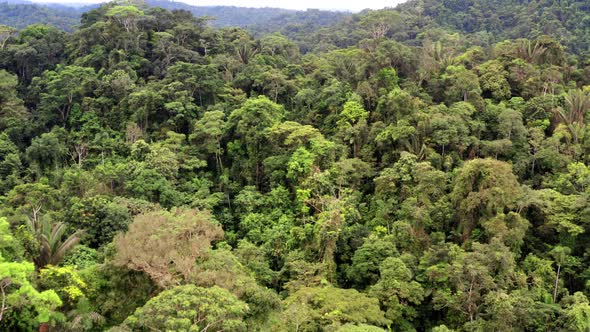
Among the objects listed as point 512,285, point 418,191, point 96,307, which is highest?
point 418,191

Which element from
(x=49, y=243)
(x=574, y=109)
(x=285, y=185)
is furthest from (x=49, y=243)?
(x=574, y=109)

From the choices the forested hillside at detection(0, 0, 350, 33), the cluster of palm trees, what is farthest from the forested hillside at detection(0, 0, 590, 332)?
the forested hillside at detection(0, 0, 350, 33)

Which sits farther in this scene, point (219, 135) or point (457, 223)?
point (219, 135)

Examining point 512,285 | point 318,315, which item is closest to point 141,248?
point 318,315

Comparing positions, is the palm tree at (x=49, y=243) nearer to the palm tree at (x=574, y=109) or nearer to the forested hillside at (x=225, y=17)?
the palm tree at (x=574, y=109)

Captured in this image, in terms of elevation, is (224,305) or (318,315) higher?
(224,305)

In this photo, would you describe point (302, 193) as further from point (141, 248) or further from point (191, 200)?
point (141, 248)

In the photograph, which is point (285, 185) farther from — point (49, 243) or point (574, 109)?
point (574, 109)
